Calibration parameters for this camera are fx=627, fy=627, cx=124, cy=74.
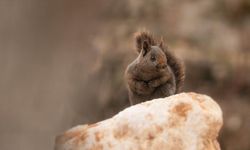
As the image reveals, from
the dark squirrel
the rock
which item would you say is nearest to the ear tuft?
the dark squirrel

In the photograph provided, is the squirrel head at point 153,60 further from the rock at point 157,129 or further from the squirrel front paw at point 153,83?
the rock at point 157,129

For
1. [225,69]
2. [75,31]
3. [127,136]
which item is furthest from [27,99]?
[225,69]

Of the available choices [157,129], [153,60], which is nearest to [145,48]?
[153,60]

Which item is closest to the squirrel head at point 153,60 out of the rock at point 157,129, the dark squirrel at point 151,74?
the dark squirrel at point 151,74

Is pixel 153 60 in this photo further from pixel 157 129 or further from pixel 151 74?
pixel 157 129

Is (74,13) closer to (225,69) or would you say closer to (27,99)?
(27,99)

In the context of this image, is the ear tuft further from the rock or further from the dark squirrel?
the rock
